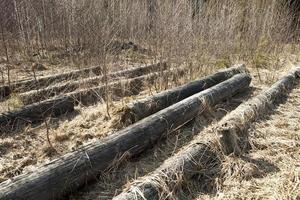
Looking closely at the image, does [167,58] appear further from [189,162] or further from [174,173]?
[174,173]

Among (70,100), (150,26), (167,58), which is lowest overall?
(70,100)

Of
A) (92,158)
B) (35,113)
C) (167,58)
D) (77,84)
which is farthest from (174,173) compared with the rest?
(167,58)

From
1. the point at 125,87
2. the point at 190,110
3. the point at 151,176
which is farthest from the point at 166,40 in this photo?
the point at 151,176

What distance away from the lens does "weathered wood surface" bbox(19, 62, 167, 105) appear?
4532mm

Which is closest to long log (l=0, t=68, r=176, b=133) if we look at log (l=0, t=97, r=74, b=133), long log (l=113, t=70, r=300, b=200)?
log (l=0, t=97, r=74, b=133)

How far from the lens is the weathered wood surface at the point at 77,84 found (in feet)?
14.9

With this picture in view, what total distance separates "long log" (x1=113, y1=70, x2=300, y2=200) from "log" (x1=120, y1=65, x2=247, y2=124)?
619 mm

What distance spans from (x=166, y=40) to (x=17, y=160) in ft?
9.90

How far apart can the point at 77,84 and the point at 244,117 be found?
239 centimetres

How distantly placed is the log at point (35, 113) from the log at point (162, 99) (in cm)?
91

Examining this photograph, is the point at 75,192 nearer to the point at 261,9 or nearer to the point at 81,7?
the point at 81,7

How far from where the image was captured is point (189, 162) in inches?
113

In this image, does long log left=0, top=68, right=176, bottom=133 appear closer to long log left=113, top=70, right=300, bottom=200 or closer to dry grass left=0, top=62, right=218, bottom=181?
dry grass left=0, top=62, right=218, bottom=181

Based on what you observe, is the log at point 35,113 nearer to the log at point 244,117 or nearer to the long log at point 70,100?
the long log at point 70,100
